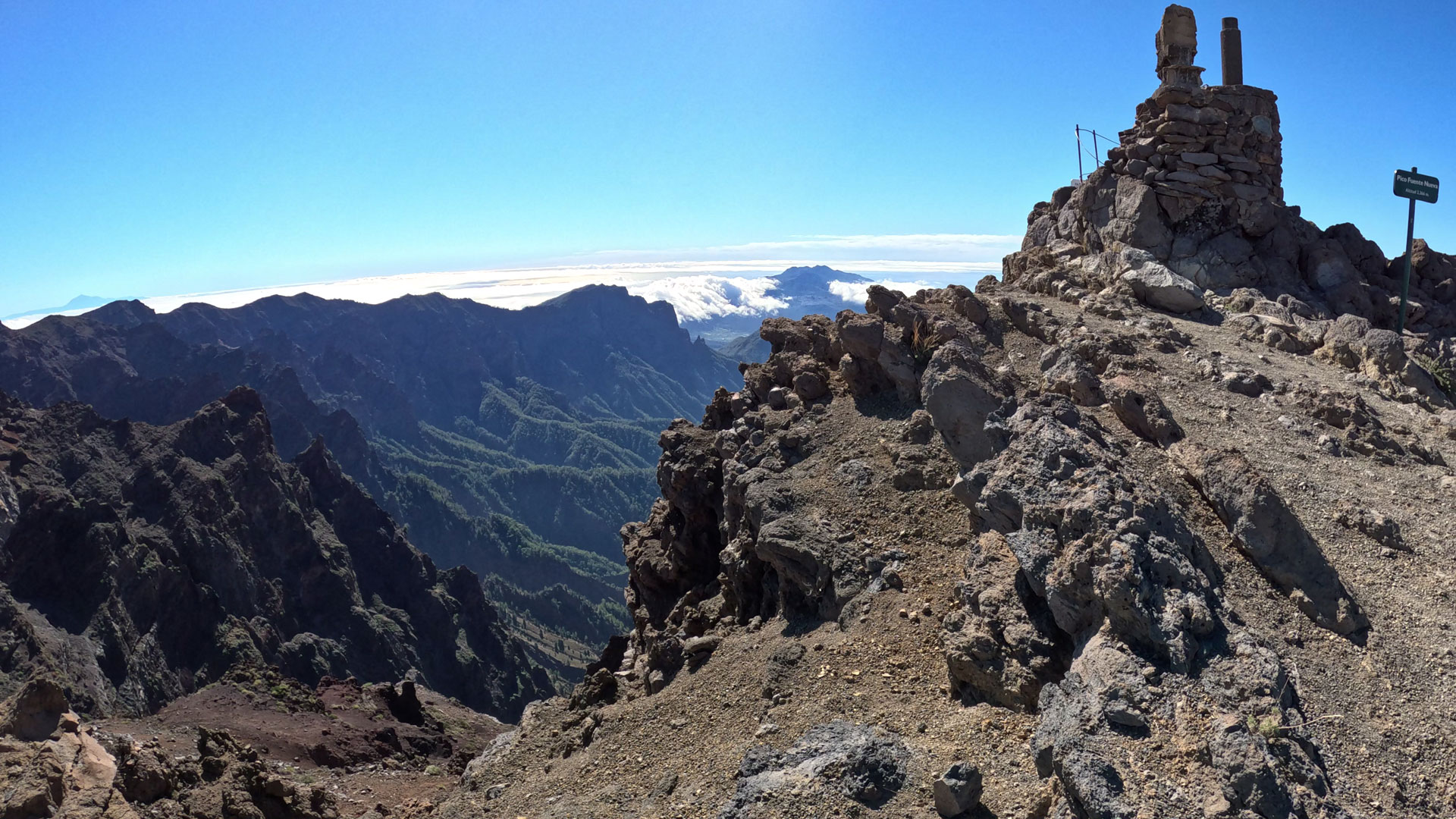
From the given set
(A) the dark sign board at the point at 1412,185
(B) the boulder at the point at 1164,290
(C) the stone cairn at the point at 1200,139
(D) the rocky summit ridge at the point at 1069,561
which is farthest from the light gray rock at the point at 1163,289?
(A) the dark sign board at the point at 1412,185

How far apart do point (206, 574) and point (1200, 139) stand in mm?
78497

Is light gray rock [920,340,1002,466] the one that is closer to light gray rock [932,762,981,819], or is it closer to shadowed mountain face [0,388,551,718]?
light gray rock [932,762,981,819]

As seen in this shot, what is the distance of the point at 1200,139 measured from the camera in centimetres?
2586

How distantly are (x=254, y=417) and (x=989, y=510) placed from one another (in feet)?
330

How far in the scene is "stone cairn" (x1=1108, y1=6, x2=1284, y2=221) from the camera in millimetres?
25578

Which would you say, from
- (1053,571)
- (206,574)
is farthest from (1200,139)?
(206,574)

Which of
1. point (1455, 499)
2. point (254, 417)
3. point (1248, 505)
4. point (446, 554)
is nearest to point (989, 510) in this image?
point (1248, 505)

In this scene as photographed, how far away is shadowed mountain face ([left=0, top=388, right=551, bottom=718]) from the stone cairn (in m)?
57.7

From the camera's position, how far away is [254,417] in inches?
3844

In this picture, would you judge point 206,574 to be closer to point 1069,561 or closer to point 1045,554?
point 1045,554

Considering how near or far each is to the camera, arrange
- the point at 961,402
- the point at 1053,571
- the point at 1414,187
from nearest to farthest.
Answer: the point at 1053,571 → the point at 961,402 → the point at 1414,187

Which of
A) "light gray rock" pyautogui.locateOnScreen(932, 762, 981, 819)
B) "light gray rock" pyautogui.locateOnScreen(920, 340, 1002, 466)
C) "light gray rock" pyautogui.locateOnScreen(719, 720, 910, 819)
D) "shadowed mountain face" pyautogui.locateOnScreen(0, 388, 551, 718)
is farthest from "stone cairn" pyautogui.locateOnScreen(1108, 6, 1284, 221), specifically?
"shadowed mountain face" pyautogui.locateOnScreen(0, 388, 551, 718)

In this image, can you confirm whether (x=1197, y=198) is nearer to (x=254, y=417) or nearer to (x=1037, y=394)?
(x=1037, y=394)

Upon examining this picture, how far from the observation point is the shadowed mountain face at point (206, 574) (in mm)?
61406
